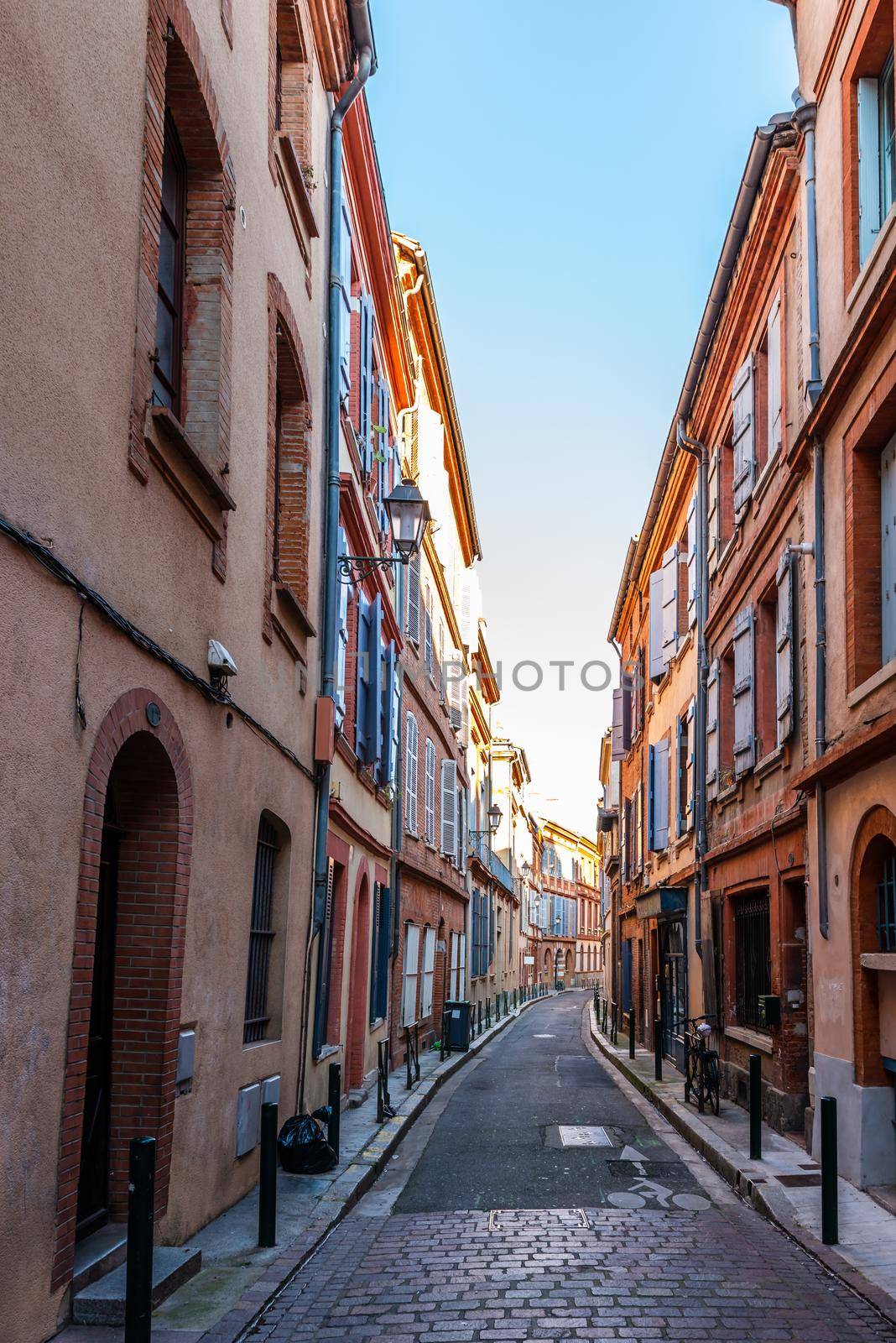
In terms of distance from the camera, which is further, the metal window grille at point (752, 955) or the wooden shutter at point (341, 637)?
the metal window grille at point (752, 955)

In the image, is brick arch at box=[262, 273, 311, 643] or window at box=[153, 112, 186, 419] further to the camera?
brick arch at box=[262, 273, 311, 643]

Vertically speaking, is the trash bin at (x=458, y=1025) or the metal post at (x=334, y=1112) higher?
the metal post at (x=334, y=1112)

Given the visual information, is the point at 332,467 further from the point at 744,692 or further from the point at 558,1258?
the point at 558,1258

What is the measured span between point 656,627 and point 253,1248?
1636 cm

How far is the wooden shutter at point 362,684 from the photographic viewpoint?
14500 millimetres

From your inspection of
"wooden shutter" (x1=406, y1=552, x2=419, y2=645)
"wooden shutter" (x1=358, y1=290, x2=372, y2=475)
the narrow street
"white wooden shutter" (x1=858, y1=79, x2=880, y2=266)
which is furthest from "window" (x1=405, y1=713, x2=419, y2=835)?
"white wooden shutter" (x1=858, y1=79, x2=880, y2=266)

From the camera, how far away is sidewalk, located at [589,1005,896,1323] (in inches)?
281

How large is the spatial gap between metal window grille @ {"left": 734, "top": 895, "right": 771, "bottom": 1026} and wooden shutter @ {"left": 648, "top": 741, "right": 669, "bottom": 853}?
6116mm

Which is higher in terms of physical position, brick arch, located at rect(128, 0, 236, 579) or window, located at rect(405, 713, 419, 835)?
brick arch, located at rect(128, 0, 236, 579)

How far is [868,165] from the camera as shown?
34.4ft

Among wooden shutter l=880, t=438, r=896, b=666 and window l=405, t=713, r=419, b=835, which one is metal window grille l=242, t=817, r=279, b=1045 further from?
window l=405, t=713, r=419, b=835

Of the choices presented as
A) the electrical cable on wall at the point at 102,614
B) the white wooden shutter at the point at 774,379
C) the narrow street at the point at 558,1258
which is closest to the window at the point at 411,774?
the narrow street at the point at 558,1258

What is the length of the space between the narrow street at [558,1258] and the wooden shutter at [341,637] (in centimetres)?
422

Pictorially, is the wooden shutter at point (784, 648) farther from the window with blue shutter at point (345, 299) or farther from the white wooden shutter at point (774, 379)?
the window with blue shutter at point (345, 299)
